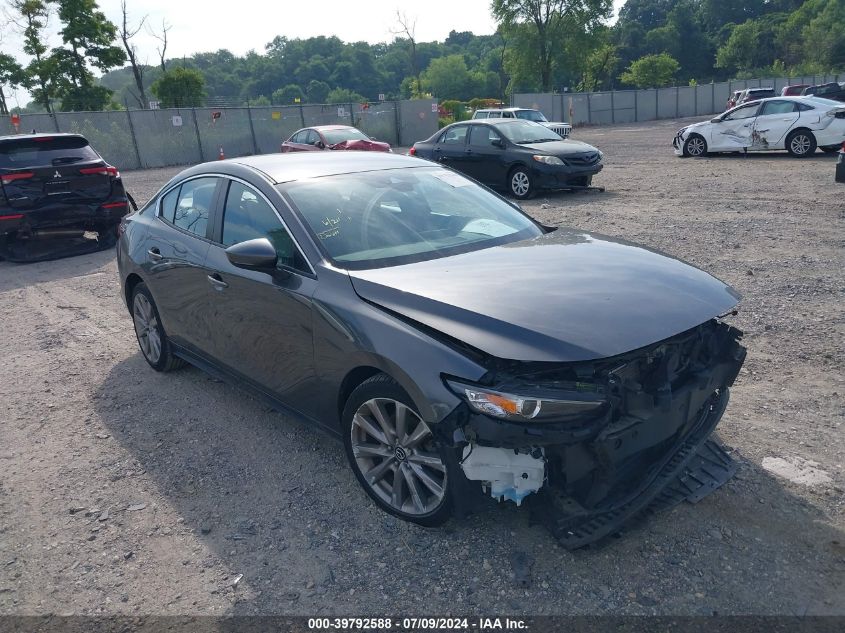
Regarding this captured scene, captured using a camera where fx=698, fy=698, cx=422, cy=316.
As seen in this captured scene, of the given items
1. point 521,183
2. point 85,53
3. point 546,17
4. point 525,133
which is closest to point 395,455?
point 521,183

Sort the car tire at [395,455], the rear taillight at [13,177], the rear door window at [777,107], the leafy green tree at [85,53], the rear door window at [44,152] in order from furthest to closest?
the leafy green tree at [85,53], the rear door window at [777,107], the rear door window at [44,152], the rear taillight at [13,177], the car tire at [395,455]

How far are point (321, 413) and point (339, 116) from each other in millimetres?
33014

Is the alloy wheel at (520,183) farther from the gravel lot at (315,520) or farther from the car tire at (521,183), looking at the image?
the gravel lot at (315,520)

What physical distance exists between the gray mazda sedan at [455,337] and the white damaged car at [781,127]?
15.4m

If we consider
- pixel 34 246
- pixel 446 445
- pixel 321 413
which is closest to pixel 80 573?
pixel 321 413

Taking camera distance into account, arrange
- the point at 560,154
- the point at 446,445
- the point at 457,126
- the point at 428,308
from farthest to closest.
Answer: the point at 457,126
the point at 560,154
the point at 428,308
the point at 446,445

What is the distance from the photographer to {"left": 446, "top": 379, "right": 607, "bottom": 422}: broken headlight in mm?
2801

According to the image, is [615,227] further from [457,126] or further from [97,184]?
[97,184]

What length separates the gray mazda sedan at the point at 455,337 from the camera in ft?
9.47

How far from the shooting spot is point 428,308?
10.5ft

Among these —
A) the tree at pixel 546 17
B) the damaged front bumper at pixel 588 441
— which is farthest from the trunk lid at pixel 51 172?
the tree at pixel 546 17

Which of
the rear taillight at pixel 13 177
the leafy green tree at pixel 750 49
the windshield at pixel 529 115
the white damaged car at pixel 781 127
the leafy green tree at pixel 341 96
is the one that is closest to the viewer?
the rear taillight at pixel 13 177

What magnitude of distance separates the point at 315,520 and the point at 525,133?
12.2 m

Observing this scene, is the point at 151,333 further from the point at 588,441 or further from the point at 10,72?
the point at 10,72
